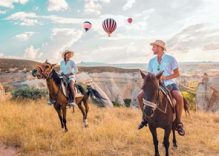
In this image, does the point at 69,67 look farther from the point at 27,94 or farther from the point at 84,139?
the point at 27,94

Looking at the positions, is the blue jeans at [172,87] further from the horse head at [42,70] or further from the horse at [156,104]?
the horse head at [42,70]

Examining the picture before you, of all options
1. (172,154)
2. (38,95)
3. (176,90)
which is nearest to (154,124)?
(176,90)

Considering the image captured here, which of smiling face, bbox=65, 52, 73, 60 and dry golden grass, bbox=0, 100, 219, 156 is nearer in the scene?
dry golden grass, bbox=0, 100, 219, 156

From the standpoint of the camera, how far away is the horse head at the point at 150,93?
7270mm

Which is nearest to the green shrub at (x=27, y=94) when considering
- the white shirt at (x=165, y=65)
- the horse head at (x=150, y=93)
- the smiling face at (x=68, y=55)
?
the smiling face at (x=68, y=55)

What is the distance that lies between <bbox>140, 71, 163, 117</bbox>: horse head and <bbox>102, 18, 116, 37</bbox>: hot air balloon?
21.4 meters

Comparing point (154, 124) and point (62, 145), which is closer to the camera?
point (154, 124)

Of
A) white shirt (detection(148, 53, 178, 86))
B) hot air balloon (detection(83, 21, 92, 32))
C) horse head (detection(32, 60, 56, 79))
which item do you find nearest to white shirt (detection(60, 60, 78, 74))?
horse head (detection(32, 60, 56, 79))

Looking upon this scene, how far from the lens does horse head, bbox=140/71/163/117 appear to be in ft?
23.9

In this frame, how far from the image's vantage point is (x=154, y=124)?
809 cm

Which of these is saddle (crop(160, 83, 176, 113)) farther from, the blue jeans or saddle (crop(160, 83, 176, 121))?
the blue jeans

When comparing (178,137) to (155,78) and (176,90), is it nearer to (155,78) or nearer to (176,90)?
(176,90)

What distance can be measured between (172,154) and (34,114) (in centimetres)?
716

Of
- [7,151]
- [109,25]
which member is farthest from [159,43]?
[109,25]
